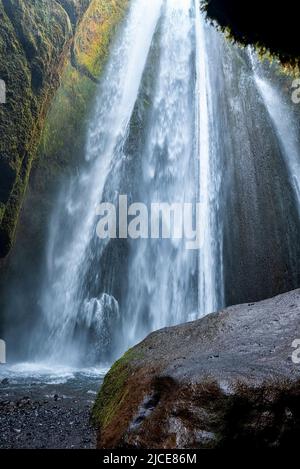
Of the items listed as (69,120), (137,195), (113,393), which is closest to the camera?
(113,393)

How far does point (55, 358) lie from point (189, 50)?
1398 centimetres

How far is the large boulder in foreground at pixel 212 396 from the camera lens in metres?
2.71

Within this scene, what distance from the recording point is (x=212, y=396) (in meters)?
2.84

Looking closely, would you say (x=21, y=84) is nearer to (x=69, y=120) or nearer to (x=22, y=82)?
(x=22, y=82)

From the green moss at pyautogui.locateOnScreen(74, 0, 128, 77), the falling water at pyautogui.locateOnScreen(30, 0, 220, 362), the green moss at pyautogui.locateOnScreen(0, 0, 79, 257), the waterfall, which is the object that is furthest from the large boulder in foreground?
the green moss at pyautogui.locateOnScreen(74, 0, 128, 77)

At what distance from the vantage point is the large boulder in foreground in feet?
8.89

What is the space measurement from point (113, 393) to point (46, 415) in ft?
4.10

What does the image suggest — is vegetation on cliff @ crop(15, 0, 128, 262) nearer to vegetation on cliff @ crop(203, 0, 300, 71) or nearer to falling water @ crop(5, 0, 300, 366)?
falling water @ crop(5, 0, 300, 366)

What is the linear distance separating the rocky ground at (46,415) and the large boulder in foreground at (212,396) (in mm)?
329

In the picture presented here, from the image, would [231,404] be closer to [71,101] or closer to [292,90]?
[71,101]

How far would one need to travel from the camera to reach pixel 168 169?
14250 millimetres

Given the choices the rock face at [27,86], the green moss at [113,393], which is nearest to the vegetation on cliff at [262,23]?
the green moss at [113,393]

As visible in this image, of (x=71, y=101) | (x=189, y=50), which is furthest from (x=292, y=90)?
(x=71, y=101)

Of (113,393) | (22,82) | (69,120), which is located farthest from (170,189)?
(113,393)
